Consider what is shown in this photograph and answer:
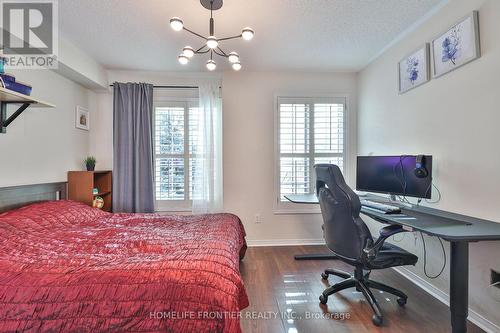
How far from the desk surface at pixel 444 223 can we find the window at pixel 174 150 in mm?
2481

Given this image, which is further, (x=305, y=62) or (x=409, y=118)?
(x=305, y=62)

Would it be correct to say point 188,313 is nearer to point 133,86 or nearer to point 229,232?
point 229,232

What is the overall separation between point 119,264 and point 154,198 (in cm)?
215

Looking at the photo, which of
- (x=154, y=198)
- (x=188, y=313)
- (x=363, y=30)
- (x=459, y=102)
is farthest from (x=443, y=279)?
(x=154, y=198)

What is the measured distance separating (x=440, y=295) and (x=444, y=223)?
39.0 inches

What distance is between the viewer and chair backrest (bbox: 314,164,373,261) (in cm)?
190

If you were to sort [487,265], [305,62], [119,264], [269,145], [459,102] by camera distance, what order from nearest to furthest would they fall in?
[119,264]
[487,265]
[459,102]
[305,62]
[269,145]

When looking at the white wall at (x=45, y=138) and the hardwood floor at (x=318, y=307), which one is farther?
the white wall at (x=45, y=138)

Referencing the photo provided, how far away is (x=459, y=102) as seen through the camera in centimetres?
203

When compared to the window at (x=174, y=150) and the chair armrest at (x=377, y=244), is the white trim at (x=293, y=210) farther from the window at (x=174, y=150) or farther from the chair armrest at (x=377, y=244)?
the chair armrest at (x=377, y=244)

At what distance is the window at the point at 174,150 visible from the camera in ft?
12.0

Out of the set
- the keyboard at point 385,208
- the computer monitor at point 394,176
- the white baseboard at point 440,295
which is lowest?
the white baseboard at point 440,295

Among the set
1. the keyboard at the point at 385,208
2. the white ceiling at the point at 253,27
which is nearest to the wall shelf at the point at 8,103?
the white ceiling at the point at 253,27

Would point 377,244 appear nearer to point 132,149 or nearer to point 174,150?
point 174,150
